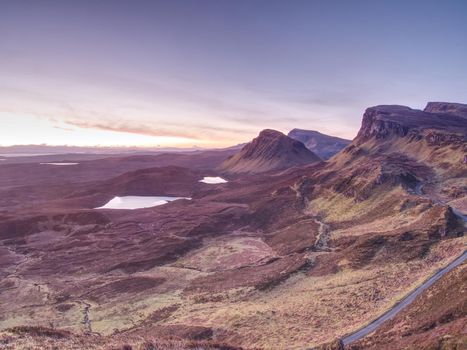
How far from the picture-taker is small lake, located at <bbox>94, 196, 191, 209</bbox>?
16575 centimetres

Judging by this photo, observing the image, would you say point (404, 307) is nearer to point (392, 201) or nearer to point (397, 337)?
point (397, 337)

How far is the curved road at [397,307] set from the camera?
36172 millimetres

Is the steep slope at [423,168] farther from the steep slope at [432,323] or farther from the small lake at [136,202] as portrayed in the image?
the small lake at [136,202]

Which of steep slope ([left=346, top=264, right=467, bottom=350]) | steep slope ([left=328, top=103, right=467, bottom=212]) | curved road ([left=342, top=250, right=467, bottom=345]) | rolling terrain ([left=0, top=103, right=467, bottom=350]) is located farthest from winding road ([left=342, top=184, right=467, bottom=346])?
steep slope ([left=328, top=103, right=467, bottom=212])

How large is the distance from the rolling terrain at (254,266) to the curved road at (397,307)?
3.07ft

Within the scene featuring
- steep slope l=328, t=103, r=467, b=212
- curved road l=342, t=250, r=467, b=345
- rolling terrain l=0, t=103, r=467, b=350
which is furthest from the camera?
steep slope l=328, t=103, r=467, b=212

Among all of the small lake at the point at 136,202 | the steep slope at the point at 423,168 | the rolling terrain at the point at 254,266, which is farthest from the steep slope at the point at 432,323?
the small lake at the point at 136,202

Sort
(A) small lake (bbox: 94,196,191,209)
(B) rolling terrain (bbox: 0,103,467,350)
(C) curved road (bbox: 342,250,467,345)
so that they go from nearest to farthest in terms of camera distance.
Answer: (C) curved road (bbox: 342,250,467,345), (B) rolling terrain (bbox: 0,103,467,350), (A) small lake (bbox: 94,196,191,209)

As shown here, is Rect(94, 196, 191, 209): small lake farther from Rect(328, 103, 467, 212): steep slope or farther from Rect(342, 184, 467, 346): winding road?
Rect(342, 184, 467, 346): winding road

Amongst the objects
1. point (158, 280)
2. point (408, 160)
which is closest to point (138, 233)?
point (158, 280)

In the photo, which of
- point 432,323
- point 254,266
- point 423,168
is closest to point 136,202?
point 254,266

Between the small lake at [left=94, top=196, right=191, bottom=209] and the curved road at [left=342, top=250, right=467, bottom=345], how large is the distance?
130 m

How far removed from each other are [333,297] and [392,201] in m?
52.2

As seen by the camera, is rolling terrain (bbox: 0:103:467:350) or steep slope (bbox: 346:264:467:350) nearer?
steep slope (bbox: 346:264:467:350)
